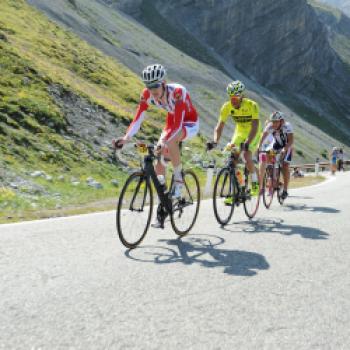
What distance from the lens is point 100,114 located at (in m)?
28.7

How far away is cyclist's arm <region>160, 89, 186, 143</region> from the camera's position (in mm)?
6871

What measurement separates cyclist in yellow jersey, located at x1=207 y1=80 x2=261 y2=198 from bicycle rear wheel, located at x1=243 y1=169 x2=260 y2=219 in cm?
8

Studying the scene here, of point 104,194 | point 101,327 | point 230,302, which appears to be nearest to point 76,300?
point 101,327

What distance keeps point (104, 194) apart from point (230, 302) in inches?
426

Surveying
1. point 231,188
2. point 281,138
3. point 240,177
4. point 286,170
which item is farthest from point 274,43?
point 231,188

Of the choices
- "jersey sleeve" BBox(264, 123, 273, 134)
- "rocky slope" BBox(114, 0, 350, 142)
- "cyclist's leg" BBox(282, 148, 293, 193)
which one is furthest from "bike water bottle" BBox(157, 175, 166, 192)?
"rocky slope" BBox(114, 0, 350, 142)

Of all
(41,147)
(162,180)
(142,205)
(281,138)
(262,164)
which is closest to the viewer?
(142,205)

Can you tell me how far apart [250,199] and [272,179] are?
2.23m

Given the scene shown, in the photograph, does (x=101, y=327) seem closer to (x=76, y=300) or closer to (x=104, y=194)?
(x=76, y=300)

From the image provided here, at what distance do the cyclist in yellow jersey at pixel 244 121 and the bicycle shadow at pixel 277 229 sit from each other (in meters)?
1.03

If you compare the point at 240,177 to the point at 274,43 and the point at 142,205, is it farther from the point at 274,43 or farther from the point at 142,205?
the point at 274,43

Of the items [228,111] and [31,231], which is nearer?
[31,231]

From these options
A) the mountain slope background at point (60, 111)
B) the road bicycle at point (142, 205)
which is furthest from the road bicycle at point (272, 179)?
the mountain slope background at point (60, 111)

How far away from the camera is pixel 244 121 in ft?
32.6
